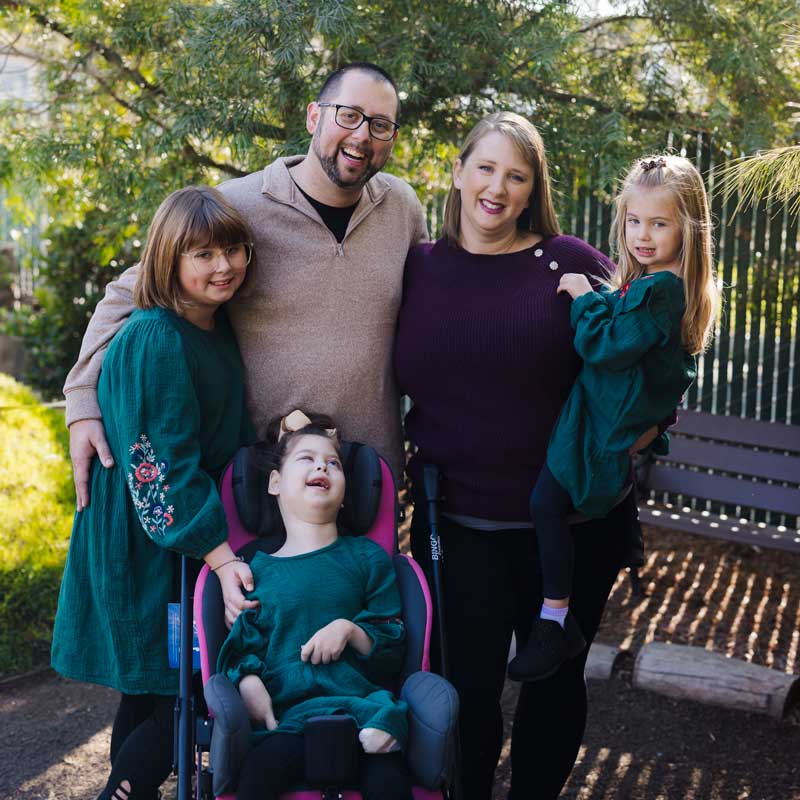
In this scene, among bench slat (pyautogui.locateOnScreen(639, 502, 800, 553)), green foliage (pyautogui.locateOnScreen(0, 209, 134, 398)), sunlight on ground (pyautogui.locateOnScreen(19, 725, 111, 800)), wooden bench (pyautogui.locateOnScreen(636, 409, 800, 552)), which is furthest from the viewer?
green foliage (pyautogui.locateOnScreen(0, 209, 134, 398))

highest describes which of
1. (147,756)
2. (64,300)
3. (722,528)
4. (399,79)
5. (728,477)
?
(399,79)

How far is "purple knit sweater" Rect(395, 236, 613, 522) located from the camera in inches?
117

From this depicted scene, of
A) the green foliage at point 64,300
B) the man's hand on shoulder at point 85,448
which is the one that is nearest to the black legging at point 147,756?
the man's hand on shoulder at point 85,448

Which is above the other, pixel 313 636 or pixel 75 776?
pixel 313 636

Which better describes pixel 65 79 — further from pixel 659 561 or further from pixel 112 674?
pixel 659 561

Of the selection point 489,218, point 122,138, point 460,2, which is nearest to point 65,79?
point 122,138

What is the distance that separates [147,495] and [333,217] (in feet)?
3.40

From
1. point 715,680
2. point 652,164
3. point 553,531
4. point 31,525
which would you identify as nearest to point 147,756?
point 553,531

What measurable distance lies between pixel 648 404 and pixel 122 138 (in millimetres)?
3228

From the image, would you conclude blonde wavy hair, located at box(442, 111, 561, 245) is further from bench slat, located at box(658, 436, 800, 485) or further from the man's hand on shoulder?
bench slat, located at box(658, 436, 800, 485)

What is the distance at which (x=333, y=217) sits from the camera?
324 centimetres

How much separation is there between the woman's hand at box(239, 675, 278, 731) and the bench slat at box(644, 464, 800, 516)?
149 inches

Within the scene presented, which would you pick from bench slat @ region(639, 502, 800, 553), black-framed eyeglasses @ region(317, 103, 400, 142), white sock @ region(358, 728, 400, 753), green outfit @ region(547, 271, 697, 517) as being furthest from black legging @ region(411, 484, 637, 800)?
bench slat @ region(639, 502, 800, 553)

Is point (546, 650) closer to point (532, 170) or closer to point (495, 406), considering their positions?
point (495, 406)
